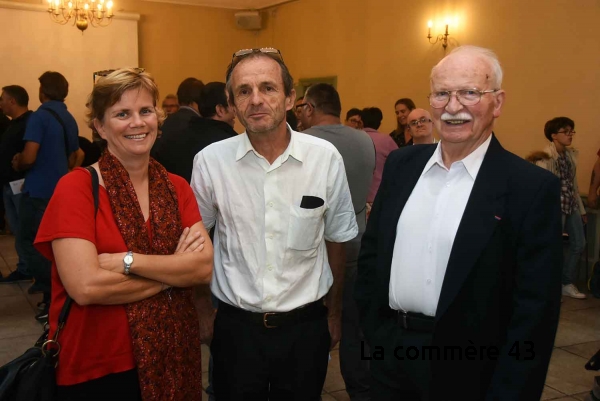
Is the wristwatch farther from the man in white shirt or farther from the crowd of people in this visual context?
the man in white shirt

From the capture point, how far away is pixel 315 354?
2.21 meters

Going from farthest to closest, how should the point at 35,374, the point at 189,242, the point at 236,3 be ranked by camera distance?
the point at 236,3 → the point at 189,242 → the point at 35,374

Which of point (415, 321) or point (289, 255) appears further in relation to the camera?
point (289, 255)

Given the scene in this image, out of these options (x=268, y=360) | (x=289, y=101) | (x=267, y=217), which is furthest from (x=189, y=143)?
(x=268, y=360)

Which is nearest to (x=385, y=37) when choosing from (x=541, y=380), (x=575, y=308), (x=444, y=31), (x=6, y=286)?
(x=444, y=31)

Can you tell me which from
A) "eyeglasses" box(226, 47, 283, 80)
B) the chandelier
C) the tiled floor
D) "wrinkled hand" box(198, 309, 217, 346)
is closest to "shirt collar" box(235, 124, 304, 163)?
"eyeglasses" box(226, 47, 283, 80)

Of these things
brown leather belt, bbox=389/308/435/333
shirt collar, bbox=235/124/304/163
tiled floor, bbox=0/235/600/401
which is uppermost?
shirt collar, bbox=235/124/304/163

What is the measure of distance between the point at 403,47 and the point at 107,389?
777cm

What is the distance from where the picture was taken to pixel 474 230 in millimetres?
1749

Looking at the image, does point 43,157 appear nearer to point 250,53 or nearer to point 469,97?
point 250,53

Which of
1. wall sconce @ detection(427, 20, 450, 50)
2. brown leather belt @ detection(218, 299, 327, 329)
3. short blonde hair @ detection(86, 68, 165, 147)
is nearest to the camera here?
short blonde hair @ detection(86, 68, 165, 147)

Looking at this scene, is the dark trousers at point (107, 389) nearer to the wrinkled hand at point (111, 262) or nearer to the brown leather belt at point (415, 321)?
the wrinkled hand at point (111, 262)

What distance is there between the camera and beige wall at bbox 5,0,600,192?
6.55 m

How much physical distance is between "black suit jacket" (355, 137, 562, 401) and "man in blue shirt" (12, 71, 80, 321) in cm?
395
